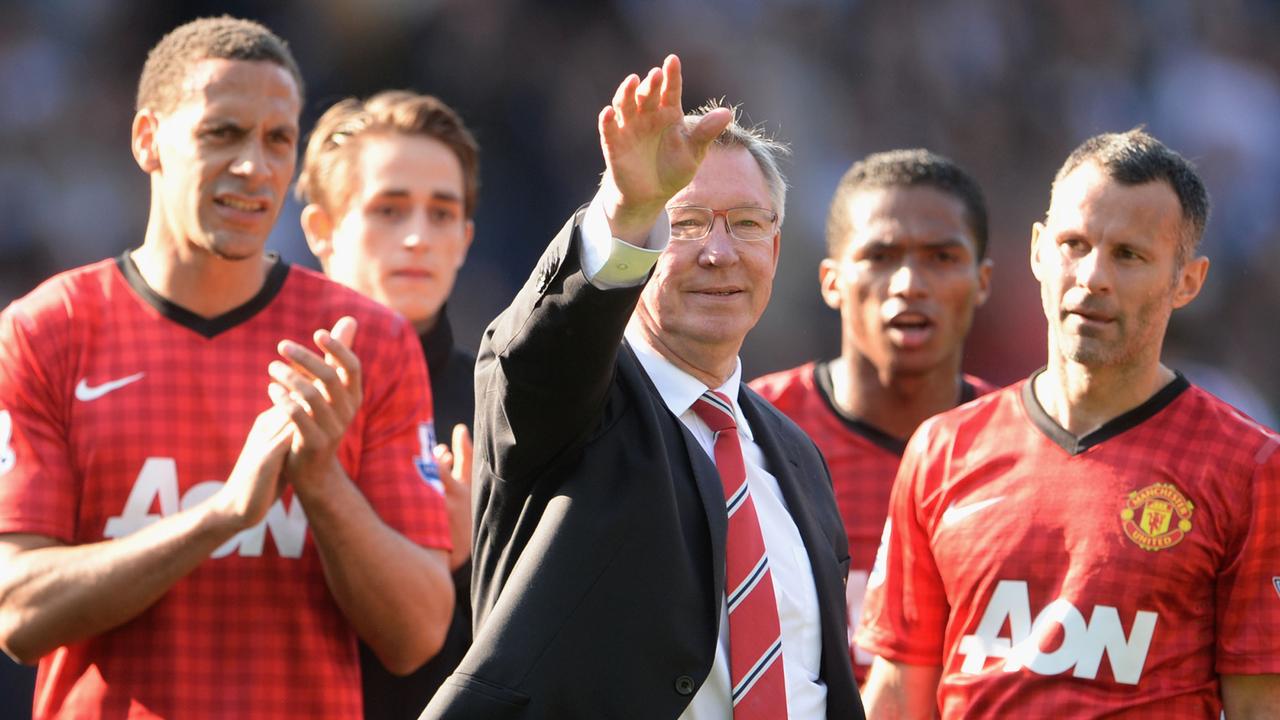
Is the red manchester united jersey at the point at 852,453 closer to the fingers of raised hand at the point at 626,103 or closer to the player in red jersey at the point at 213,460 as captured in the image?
the player in red jersey at the point at 213,460

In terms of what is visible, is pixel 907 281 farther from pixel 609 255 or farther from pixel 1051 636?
pixel 609 255

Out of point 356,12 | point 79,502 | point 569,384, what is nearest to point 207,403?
point 79,502

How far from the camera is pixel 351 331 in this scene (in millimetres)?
3635

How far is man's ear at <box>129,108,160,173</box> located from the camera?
13.6 ft

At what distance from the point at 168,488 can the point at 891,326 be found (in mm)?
2377

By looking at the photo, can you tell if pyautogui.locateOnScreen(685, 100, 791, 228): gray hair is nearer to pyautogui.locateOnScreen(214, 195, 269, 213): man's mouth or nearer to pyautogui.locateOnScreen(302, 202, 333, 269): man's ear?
pyautogui.locateOnScreen(214, 195, 269, 213): man's mouth

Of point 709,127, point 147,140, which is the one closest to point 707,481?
point 709,127

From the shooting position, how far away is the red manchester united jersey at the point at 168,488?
3.66 metres

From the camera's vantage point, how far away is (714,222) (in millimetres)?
3365

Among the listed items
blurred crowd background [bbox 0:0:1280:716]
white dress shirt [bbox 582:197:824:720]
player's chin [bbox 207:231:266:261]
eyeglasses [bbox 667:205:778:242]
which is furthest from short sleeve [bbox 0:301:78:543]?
blurred crowd background [bbox 0:0:1280:716]

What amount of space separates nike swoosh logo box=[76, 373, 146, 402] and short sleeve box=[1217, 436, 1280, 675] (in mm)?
2522

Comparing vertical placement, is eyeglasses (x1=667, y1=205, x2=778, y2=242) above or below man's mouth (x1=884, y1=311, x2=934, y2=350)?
below

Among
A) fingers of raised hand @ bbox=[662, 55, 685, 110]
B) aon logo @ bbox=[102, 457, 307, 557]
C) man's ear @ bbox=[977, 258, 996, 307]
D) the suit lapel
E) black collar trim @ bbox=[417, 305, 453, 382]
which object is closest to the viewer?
fingers of raised hand @ bbox=[662, 55, 685, 110]

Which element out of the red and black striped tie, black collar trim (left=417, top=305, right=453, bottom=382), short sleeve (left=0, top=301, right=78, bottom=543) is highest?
black collar trim (left=417, top=305, right=453, bottom=382)
